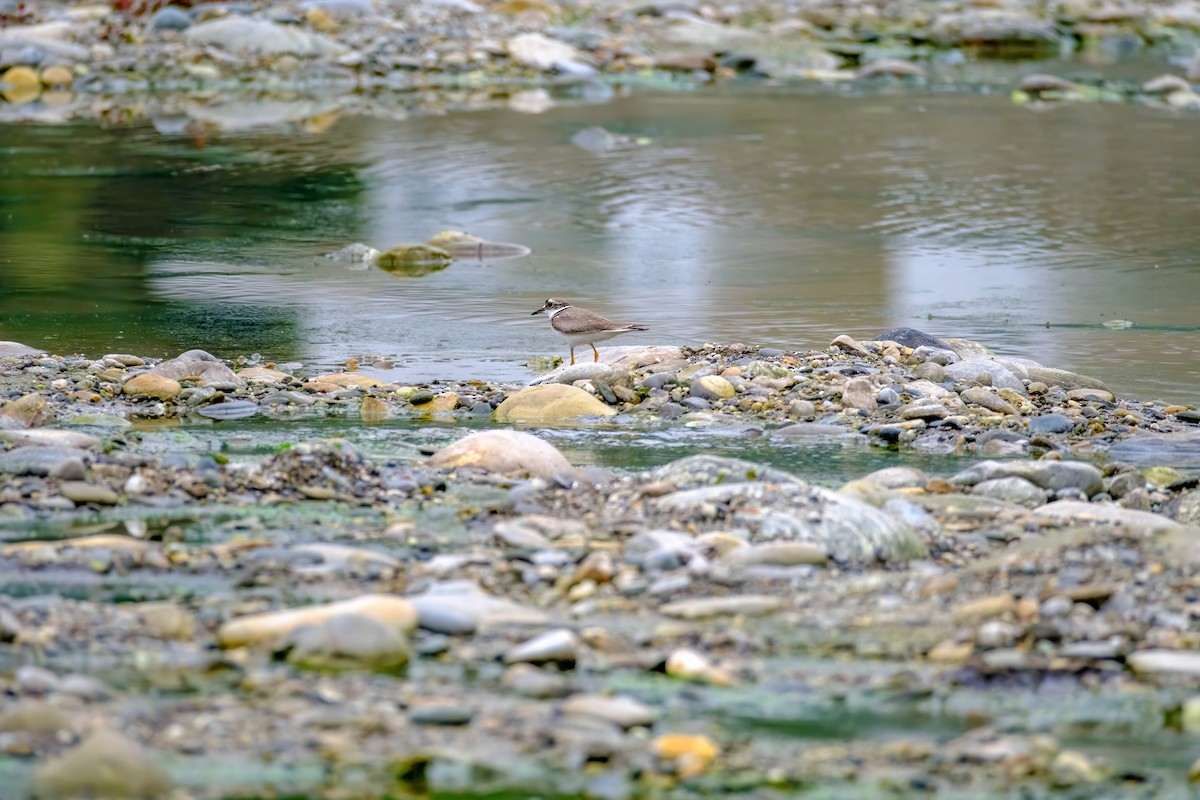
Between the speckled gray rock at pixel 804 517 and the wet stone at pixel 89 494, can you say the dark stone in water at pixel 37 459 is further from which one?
the speckled gray rock at pixel 804 517

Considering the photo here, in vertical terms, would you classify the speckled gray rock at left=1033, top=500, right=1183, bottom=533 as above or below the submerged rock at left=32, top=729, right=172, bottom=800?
below

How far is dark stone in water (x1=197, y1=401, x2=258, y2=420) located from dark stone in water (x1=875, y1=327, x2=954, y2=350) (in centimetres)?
320

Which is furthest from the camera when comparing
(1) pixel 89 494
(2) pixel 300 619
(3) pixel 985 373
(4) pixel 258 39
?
(4) pixel 258 39

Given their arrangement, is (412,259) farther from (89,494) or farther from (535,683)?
(535,683)

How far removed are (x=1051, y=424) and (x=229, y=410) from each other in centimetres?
347

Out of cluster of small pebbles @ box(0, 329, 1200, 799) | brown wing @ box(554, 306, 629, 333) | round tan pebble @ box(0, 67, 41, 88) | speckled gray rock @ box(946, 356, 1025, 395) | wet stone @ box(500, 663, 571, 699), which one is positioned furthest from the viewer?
round tan pebble @ box(0, 67, 41, 88)

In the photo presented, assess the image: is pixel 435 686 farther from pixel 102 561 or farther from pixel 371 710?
pixel 102 561

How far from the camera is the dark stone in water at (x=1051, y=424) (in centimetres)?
698

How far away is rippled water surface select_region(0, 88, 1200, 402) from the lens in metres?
9.25

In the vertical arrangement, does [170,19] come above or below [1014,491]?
above

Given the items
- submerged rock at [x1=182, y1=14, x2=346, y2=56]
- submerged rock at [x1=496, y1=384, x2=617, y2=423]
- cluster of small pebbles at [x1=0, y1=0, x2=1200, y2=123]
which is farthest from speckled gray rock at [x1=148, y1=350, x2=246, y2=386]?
submerged rock at [x1=182, y1=14, x2=346, y2=56]

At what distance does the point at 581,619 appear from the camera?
4.46 m

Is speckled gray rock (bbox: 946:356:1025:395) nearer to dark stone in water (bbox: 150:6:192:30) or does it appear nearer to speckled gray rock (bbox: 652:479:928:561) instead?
speckled gray rock (bbox: 652:479:928:561)

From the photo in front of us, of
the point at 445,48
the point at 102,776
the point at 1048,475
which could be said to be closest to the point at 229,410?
the point at 1048,475
